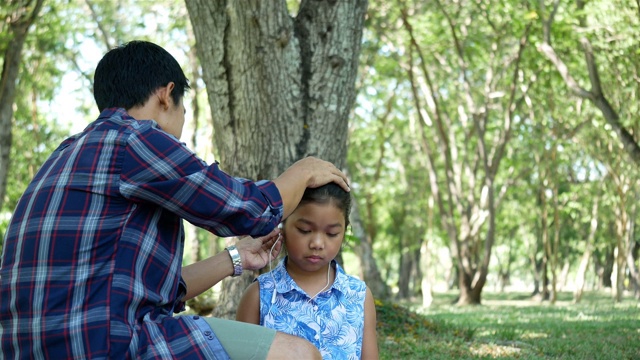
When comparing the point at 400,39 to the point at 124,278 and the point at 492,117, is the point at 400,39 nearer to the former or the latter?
→ the point at 492,117

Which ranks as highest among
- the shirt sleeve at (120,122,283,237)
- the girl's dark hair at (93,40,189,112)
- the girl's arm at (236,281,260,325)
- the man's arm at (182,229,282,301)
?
the girl's dark hair at (93,40,189,112)

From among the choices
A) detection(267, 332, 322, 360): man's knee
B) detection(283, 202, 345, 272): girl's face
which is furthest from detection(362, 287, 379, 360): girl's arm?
detection(267, 332, 322, 360): man's knee

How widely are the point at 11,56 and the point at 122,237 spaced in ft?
33.3

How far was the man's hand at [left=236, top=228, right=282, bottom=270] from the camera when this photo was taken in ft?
13.3

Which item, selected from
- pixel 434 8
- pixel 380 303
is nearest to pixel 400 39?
pixel 434 8

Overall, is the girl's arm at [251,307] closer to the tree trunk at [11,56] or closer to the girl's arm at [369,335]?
the girl's arm at [369,335]

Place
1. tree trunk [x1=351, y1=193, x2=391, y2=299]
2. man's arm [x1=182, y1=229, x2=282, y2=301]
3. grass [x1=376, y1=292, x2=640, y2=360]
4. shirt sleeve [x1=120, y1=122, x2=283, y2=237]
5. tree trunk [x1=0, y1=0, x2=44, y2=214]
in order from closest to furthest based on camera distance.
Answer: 1. shirt sleeve [x1=120, y1=122, x2=283, y2=237]
2. man's arm [x1=182, y1=229, x2=282, y2=301]
3. grass [x1=376, y1=292, x2=640, y2=360]
4. tree trunk [x1=0, y1=0, x2=44, y2=214]
5. tree trunk [x1=351, y1=193, x2=391, y2=299]

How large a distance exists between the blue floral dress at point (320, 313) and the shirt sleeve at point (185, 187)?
3.39 feet

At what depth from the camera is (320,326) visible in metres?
4.14

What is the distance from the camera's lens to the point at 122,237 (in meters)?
3.01

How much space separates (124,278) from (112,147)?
47 cm

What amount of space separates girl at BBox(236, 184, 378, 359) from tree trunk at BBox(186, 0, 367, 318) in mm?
2462

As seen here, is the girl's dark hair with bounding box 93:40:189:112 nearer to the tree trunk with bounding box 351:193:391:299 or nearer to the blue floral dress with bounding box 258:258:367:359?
the blue floral dress with bounding box 258:258:367:359

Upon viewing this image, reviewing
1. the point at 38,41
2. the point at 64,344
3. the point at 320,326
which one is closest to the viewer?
the point at 64,344
